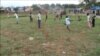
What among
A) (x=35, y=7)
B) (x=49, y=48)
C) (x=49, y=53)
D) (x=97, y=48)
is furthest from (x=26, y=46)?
(x=35, y=7)

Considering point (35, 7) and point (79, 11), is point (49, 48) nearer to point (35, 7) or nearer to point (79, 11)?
→ point (35, 7)

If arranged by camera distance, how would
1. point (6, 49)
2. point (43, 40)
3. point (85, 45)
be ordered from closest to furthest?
point (6, 49), point (85, 45), point (43, 40)

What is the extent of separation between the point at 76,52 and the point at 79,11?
54.4m

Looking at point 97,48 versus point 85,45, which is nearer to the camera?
point 97,48

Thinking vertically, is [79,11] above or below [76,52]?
below

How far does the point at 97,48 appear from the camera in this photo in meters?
17.2

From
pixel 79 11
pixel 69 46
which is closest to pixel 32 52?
pixel 69 46

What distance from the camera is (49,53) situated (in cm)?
1625

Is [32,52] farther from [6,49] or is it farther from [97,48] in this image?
[97,48]

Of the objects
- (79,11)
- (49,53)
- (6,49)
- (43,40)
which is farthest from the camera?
(79,11)

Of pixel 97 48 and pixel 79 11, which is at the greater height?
pixel 97 48

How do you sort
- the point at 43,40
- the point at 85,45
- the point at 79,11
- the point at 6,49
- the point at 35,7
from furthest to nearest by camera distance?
the point at 79,11 < the point at 35,7 < the point at 43,40 < the point at 85,45 < the point at 6,49

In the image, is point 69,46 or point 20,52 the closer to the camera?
point 20,52

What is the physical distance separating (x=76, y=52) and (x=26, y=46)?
151 inches
